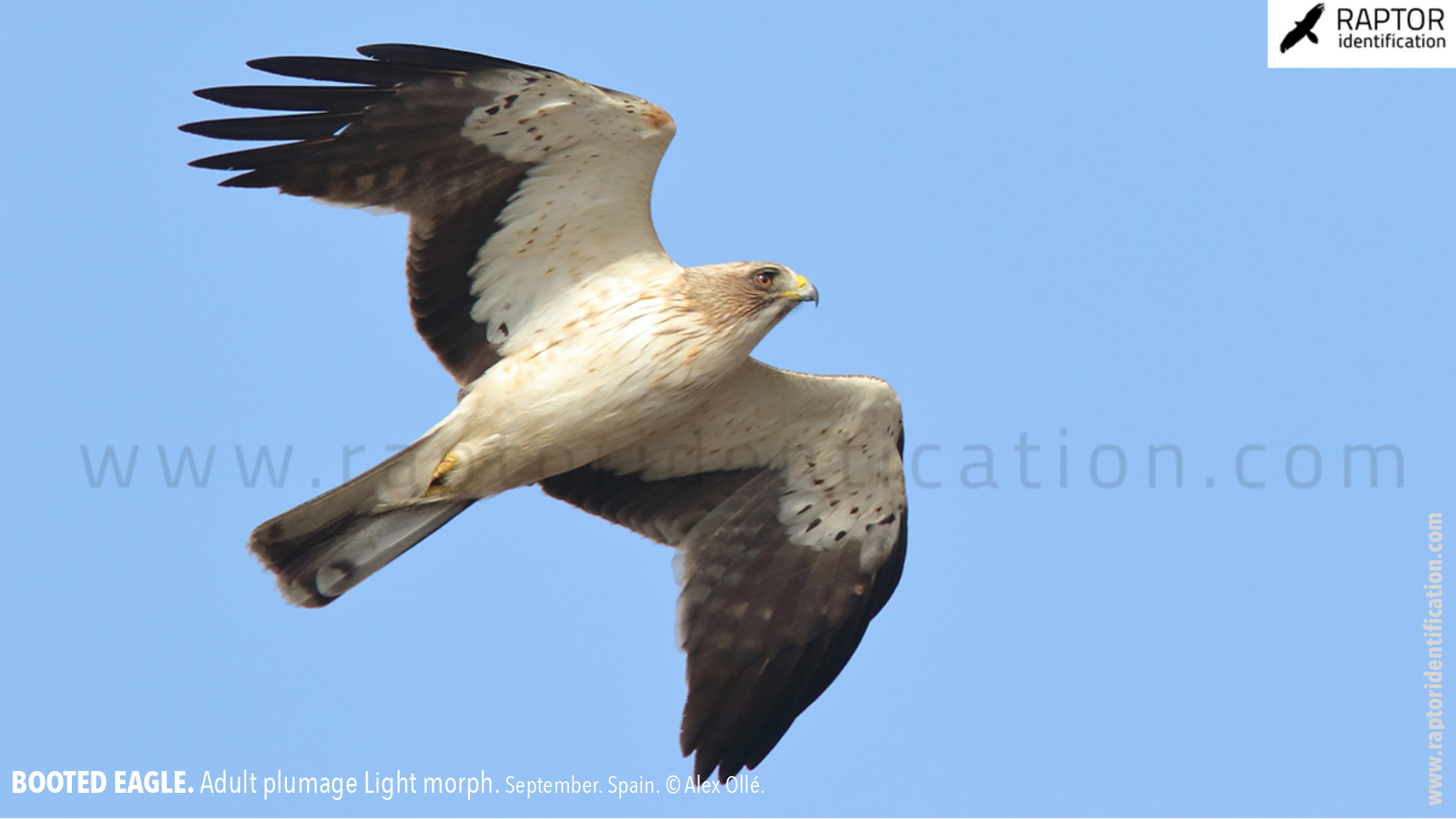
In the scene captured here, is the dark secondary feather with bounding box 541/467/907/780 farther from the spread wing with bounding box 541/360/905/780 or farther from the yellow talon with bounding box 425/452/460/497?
the yellow talon with bounding box 425/452/460/497

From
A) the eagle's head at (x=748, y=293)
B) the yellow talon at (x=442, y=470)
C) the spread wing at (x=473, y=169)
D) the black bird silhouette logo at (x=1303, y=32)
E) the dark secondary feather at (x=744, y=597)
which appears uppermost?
the black bird silhouette logo at (x=1303, y=32)

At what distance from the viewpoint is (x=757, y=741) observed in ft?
31.2

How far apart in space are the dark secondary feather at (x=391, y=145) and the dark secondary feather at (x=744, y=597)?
2.03m

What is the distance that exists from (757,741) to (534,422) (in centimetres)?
275

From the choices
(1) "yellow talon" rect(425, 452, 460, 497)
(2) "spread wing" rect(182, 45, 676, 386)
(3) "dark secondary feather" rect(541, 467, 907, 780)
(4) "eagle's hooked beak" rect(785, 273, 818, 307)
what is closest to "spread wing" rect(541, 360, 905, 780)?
(3) "dark secondary feather" rect(541, 467, 907, 780)

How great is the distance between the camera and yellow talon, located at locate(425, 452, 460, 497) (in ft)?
28.0

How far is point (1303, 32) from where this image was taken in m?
11.4

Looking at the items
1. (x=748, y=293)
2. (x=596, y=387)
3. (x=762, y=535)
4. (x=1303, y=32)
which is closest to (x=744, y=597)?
(x=762, y=535)

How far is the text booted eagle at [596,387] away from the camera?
8.22m

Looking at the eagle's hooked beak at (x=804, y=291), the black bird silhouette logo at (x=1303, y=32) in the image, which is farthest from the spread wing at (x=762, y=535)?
the black bird silhouette logo at (x=1303, y=32)

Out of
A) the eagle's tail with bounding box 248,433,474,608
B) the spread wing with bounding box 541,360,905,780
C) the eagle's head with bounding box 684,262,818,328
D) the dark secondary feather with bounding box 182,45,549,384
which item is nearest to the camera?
the dark secondary feather with bounding box 182,45,549,384

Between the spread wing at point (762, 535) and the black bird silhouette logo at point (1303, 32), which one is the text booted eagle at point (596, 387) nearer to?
the spread wing at point (762, 535)

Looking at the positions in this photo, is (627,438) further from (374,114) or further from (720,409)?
(374,114)

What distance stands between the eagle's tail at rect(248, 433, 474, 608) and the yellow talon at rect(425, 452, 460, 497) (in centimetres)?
5
